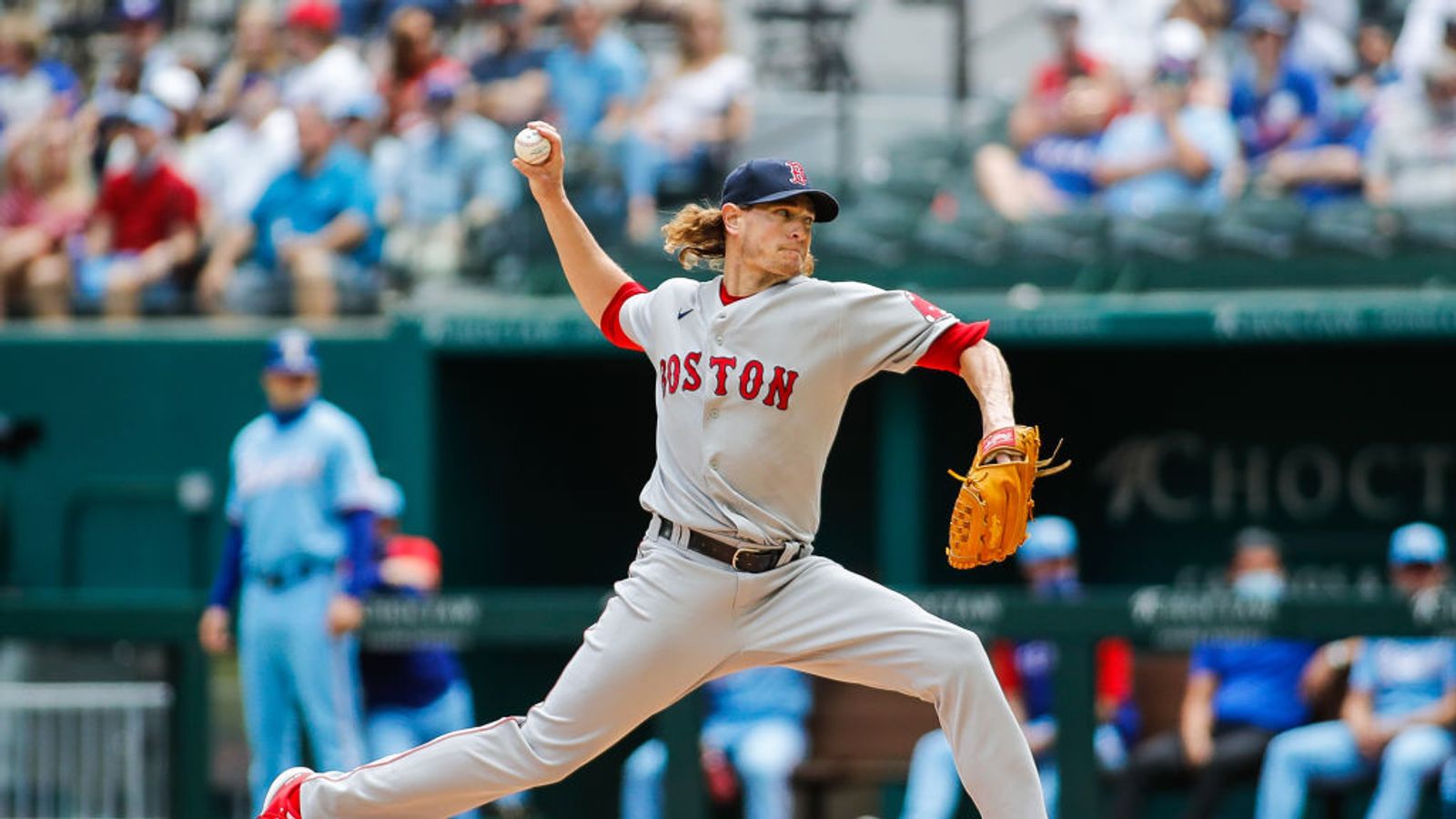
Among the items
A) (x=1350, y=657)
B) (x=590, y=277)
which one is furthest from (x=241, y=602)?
(x=1350, y=657)

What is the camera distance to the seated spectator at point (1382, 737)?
22.9ft

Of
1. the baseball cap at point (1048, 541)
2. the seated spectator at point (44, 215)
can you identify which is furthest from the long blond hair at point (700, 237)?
the seated spectator at point (44, 215)

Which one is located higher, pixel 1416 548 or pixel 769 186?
pixel 769 186

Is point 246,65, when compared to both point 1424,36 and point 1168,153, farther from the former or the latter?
point 1424,36

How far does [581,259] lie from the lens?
4664 millimetres

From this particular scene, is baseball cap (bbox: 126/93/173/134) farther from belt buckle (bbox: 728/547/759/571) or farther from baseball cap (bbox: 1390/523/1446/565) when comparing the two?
belt buckle (bbox: 728/547/759/571)

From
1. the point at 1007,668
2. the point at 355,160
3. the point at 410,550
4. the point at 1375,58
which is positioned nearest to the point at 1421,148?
the point at 1375,58

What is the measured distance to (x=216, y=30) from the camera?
12.0 m

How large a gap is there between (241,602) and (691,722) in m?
1.63

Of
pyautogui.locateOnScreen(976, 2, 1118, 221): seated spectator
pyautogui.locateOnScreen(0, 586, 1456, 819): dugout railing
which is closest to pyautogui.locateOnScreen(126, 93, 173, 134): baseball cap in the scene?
pyautogui.locateOnScreen(0, 586, 1456, 819): dugout railing

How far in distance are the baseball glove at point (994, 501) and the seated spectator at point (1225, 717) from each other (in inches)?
134

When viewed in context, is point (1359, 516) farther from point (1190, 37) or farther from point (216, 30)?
point (216, 30)

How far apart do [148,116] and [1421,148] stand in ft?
18.3

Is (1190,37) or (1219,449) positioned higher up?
(1190,37)
